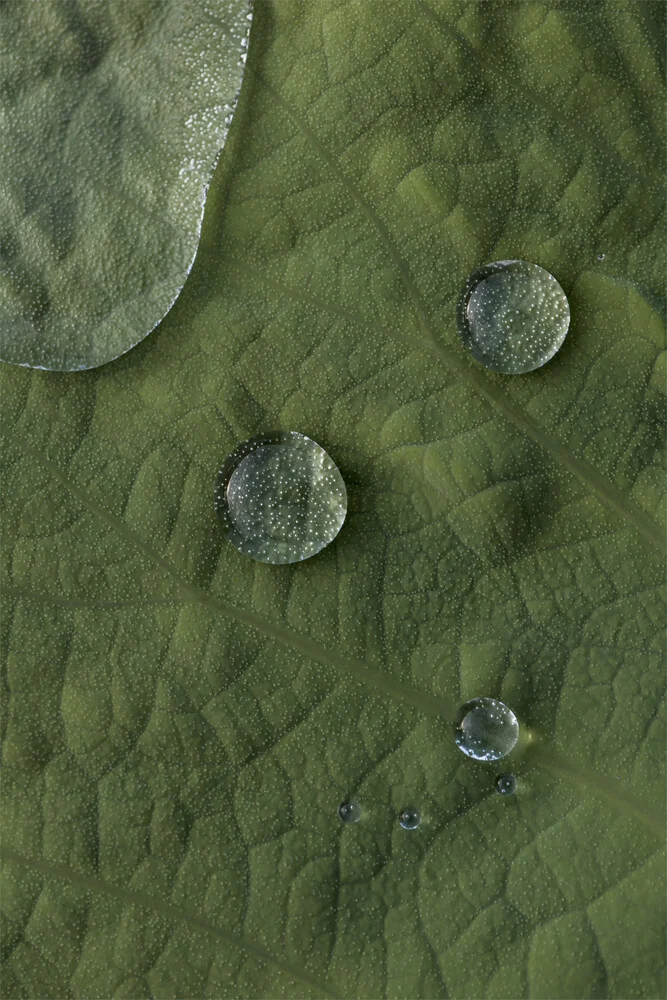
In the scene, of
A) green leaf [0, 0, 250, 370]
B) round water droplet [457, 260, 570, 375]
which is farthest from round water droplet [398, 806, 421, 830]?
green leaf [0, 0, 250, 370]

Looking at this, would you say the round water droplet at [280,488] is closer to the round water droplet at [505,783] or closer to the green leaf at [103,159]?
the green leaf at [103,159]

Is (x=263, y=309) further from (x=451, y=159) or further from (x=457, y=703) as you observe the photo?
(x=457, y=703)

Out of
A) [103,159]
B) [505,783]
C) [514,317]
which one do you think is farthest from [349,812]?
[103,159]

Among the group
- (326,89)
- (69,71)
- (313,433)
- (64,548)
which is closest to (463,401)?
(313,433)

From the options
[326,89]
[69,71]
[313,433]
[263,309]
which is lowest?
[313,433]

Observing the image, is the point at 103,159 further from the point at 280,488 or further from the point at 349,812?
the point at 349,812

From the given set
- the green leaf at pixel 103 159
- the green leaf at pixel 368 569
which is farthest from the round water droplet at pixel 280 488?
the green leaf at pixel 103 159
